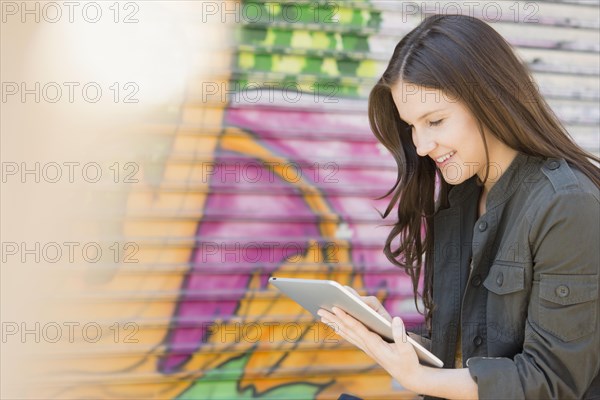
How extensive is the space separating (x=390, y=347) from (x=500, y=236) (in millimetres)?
481

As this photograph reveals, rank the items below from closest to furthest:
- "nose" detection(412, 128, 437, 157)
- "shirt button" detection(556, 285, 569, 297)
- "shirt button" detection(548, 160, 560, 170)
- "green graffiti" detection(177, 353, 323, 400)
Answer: "shirt button" detection(556, 285, 569, 297), "shirt button" detection(548, 160, 560, 170), "nose" detection(412, 128, 437, 157), "green graffiti" detection(177, 353, 323, 400)

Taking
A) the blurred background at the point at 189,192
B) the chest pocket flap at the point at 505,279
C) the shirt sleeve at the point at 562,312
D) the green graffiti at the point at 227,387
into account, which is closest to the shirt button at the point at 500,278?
the chest pocket flap at the point at 505,279

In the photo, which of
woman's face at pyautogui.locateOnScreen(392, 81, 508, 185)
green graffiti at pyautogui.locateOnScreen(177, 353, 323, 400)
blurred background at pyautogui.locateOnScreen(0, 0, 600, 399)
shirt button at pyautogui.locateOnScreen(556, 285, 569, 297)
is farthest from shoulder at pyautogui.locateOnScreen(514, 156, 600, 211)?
green graffiti at pyautogui.locateOnScreen(177, 353, 323, 400)

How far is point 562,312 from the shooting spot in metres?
1.96

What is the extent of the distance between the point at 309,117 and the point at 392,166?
51 centimetres

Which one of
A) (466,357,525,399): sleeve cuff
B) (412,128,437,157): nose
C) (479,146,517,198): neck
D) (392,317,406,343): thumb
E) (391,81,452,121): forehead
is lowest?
(466,357,525,399): sleeve cuff

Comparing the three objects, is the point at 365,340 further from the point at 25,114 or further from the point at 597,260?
the point at 25,114

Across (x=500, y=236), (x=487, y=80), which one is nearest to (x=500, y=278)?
(x=500, y=236)

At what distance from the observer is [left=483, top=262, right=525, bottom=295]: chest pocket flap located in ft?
6.72

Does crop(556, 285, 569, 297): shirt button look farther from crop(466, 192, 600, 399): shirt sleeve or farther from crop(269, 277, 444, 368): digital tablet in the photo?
crop(269, 277, 444, 368): digital tablet

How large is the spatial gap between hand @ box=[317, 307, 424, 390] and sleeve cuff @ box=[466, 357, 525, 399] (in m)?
0.16

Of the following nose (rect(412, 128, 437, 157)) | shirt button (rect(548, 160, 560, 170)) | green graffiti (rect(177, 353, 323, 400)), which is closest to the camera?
shirt button (rect(548, 160, 560, 170))

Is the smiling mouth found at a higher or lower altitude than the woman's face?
lower

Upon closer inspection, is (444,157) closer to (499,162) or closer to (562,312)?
(499,162)
